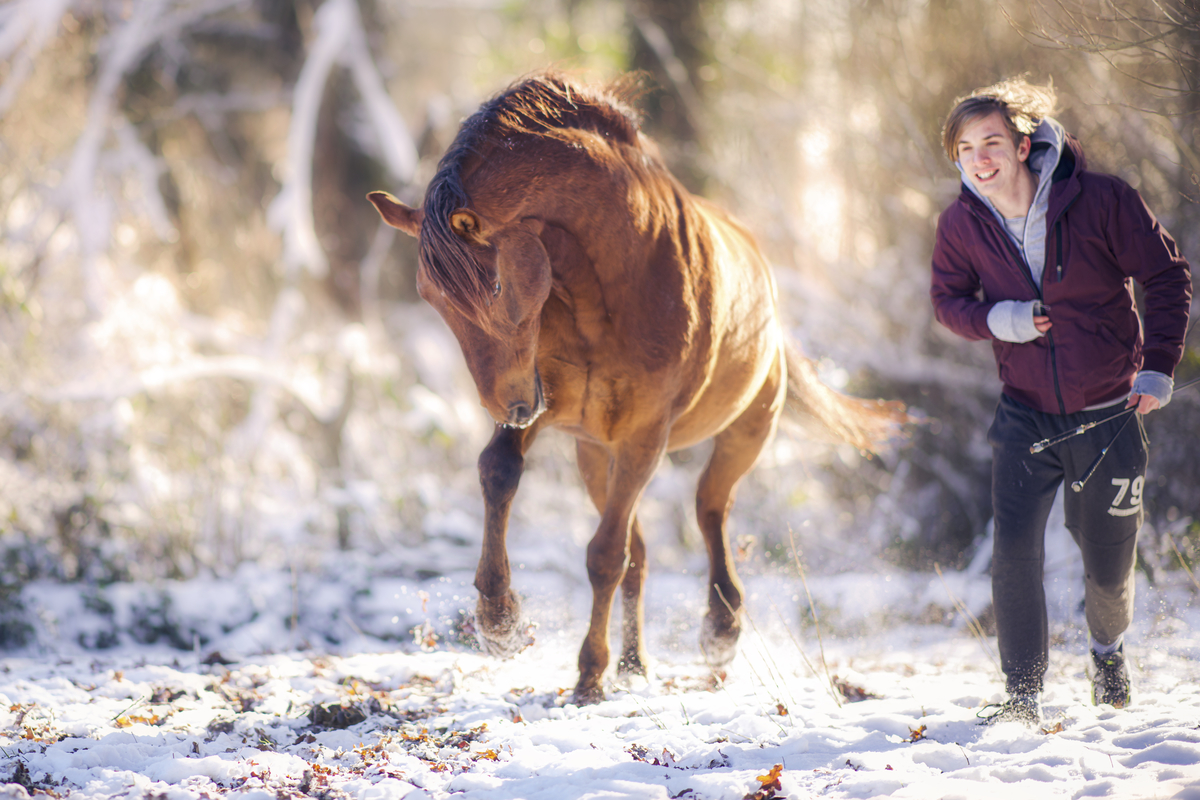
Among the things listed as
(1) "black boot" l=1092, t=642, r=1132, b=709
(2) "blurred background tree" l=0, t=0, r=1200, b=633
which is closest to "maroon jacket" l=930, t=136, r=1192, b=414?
(2) "blurred background tree" l=0, t=0, r=1200, b=633

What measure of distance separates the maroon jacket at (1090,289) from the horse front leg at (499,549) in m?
1.71

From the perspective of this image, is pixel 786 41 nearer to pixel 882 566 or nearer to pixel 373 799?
pixel 882 566

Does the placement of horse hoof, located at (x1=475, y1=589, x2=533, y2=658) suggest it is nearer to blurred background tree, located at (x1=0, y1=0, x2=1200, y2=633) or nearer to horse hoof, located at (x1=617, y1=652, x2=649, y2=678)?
horse hoof, located at (x1=617, y1=652, x2=649, y2=678)

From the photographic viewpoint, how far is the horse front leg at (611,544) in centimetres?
286

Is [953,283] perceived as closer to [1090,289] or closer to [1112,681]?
[1090,289]

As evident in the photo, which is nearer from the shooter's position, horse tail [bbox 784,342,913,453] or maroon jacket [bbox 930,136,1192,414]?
maroon jacket [bbox 930,136,1192,414]

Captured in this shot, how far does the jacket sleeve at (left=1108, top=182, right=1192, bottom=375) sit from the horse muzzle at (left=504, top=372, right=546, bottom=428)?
190 cm

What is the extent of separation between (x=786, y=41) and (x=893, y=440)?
16.9ft

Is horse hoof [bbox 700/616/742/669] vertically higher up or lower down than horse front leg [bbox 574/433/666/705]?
lower down

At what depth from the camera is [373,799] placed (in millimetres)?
1997

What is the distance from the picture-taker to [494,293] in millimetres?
2309

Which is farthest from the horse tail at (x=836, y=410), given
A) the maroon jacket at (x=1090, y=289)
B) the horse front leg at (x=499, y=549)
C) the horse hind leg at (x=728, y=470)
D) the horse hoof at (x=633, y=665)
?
the horse front leg at (x=499, y=549)

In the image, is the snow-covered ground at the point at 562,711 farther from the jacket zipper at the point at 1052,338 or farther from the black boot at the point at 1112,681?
the jacket zipper at the point at 1052,338

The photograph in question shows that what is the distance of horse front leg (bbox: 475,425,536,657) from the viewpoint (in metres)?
2.78
